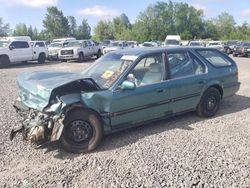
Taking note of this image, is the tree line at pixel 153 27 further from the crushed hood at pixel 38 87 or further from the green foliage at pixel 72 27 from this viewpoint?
the crushed hood at pixel 38 87

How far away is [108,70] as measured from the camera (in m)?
5.50

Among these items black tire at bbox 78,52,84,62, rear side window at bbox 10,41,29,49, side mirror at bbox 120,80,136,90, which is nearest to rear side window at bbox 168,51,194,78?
side mirror at bbox 120,80,136,90

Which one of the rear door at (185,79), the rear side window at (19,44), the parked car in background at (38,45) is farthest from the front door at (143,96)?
the parked car in background at (38,45)

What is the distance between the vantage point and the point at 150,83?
543cm

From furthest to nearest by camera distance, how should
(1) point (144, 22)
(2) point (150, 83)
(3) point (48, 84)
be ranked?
(1) point (144, 22) → (2) point (150, 83) → (3) point (48, 84)

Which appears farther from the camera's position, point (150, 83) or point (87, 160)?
point (150, 83)

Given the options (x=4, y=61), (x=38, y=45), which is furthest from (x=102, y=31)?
(x=4, y=61)

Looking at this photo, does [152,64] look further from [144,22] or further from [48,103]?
[144,22]

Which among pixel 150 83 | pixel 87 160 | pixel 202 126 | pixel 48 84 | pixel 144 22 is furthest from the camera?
pixel 144 22

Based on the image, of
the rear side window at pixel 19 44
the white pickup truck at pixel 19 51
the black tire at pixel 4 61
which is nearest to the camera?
the black tire at pixel 4 61

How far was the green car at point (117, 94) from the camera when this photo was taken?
4.52 m

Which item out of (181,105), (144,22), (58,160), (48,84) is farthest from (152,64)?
(144,22)

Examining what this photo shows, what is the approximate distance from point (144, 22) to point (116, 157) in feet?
264

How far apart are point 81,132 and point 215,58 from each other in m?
3.77
